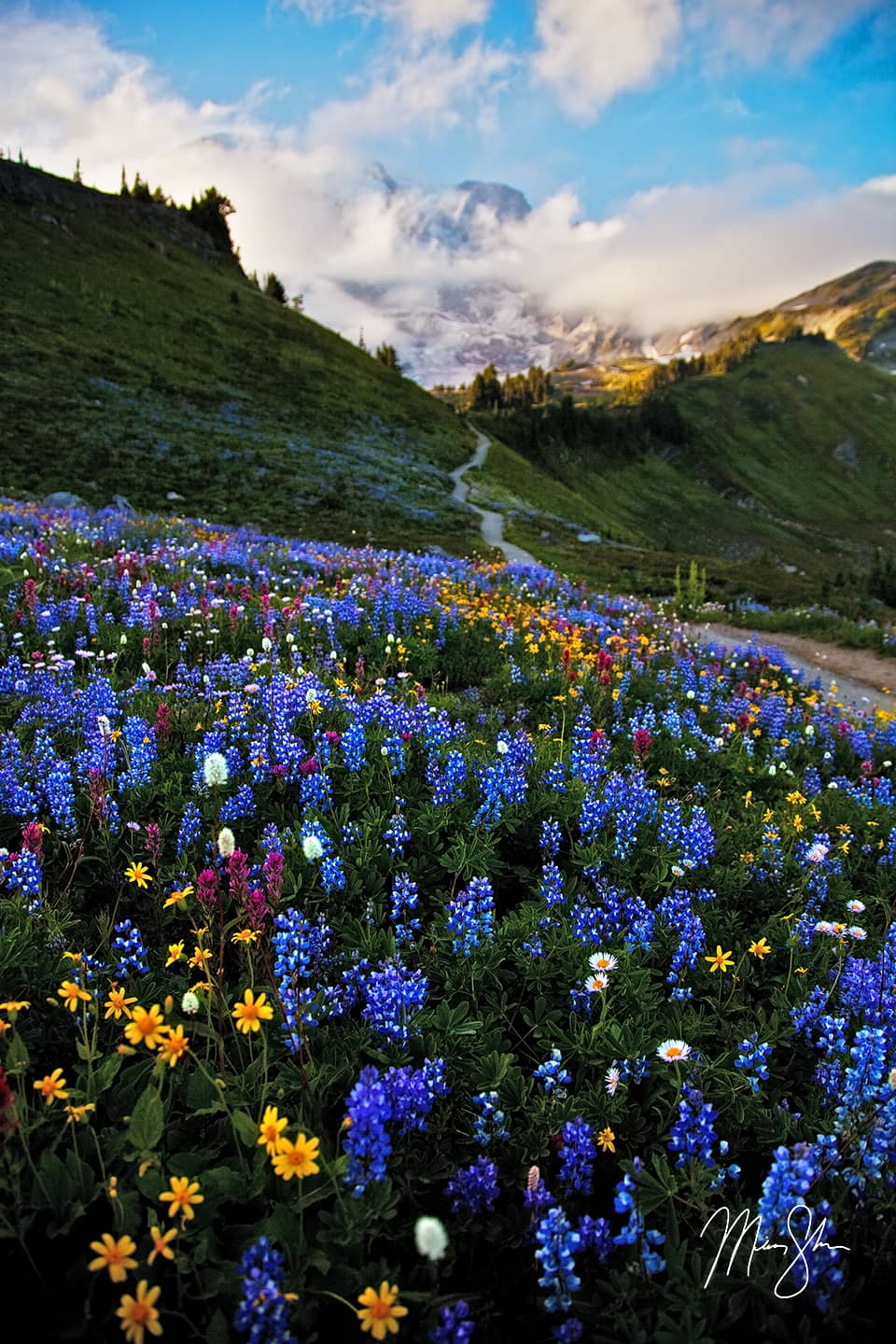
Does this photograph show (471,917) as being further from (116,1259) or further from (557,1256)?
(116,1259)

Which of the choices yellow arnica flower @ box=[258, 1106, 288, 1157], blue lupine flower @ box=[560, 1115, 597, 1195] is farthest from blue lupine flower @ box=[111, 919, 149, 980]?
blue lupine flower @ box=[560, 1115, 597, 1195]

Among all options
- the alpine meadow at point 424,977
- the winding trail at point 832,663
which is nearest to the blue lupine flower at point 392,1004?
the alpine meadow at point 424,977

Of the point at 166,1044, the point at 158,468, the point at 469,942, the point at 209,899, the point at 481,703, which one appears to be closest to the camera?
the point at 166,1044

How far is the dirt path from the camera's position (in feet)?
41.6

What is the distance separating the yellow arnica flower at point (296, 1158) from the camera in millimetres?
1879

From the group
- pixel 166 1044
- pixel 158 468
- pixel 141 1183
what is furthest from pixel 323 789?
pixel 158 468

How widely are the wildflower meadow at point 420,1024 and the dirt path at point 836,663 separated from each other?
7476mm

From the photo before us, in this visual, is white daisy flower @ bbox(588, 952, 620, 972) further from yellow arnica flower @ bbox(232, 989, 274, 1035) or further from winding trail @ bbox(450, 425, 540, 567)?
winding trail @ bbox(450, 425, 540, 567)

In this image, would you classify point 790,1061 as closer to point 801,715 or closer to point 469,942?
point 469,942

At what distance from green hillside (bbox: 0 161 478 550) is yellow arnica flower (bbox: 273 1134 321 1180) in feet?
96.0

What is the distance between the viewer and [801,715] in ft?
27.5

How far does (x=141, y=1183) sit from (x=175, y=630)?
6.39 metres

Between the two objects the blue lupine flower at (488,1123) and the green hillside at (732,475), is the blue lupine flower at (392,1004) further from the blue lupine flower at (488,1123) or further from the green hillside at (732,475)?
the green hillside at (732,475)

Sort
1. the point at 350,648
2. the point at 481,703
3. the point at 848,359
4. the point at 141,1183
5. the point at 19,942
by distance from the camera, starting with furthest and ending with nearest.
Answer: the point at 848,359, the point at 350,648, the point at 481,703, the point at 19,942, the point at 141,1183
